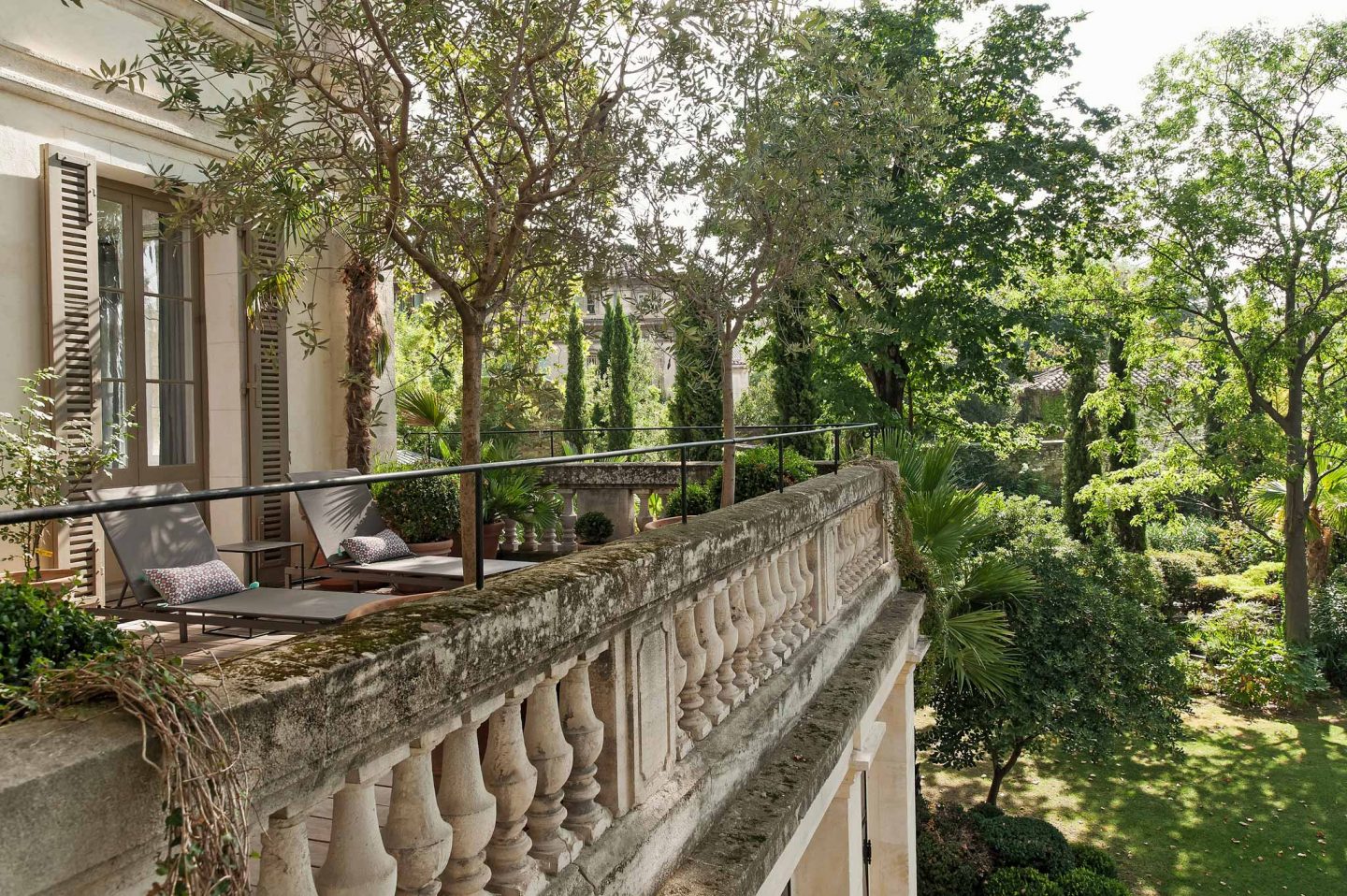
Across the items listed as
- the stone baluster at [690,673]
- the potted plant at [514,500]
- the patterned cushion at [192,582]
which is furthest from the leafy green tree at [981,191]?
the stone baluster at [690,673]

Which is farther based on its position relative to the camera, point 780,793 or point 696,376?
point 696,376

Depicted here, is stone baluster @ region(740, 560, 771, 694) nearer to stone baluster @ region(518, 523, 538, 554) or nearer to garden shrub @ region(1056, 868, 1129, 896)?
stone baluster @ region(518, 523, 538, 554)

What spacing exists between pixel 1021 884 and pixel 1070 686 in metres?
2.82

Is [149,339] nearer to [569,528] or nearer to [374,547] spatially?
[374,547]

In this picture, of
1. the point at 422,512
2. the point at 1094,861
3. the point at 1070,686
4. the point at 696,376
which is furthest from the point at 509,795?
the point at 1070,686

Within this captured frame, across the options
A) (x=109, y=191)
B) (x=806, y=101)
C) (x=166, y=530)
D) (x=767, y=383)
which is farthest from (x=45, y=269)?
(x=767, y=383)

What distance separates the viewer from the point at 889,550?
24.0 feet

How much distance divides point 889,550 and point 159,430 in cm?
617

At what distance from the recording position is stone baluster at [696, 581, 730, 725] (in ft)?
10.7

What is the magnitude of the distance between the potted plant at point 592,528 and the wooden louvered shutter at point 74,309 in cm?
524

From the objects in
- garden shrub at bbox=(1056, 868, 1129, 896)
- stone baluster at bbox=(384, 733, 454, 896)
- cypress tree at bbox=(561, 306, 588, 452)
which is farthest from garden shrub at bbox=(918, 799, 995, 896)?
cypress tree at bbox=(561, 306, 588, 452)

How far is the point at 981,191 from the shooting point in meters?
14.5

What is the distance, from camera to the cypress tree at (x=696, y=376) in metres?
6.58

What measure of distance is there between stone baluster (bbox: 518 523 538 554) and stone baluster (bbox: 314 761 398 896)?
8100 millimetres
